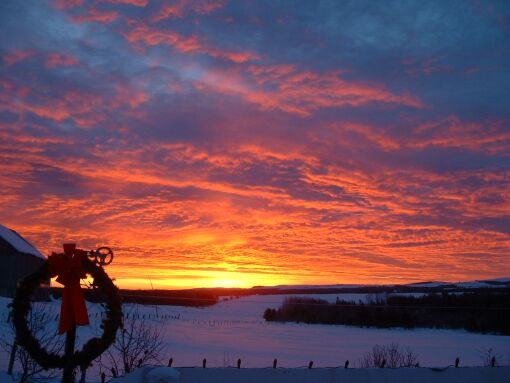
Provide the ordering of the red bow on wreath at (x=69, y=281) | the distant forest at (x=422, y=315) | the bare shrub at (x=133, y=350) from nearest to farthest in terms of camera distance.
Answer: the red bow on wreath at (x=69, y=281)
the bare shrub at (x=133, y=350)
the distant forest at (x=422, y=315)

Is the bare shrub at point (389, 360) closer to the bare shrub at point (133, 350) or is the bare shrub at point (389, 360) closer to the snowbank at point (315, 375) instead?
the snowbank at point (315, 375)

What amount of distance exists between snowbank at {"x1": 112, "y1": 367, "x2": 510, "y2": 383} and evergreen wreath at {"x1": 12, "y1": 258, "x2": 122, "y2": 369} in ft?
3.25

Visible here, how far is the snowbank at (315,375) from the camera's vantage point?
227 inches

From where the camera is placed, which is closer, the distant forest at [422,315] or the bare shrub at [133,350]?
the bare shrub at [133,350]

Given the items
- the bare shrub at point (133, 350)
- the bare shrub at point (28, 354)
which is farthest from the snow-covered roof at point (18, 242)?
the bare shrub at point (133, 350)

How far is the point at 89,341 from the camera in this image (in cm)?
496

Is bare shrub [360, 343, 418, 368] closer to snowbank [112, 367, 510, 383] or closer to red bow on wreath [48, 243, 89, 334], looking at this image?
snowbank [112, 367, 510, 383]

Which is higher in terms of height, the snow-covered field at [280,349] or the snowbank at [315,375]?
the snowbank at [315,375]

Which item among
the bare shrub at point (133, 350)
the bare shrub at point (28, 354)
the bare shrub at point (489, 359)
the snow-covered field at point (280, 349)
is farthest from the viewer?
the snow-covered field at point (280, 349)

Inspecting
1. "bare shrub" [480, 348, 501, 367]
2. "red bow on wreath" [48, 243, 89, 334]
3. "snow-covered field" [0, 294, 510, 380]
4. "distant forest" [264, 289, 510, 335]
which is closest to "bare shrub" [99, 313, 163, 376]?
"snow-covered field" [0, 294, 510, 380]

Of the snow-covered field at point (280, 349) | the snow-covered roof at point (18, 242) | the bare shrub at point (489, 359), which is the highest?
the snow-covered roof at point (18, 242)

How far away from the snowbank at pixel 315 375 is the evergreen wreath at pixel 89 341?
0.99 meters

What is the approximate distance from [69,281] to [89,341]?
23.7 inches

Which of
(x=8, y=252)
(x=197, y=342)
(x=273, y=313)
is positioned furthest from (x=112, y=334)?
(x=273, y=313)
